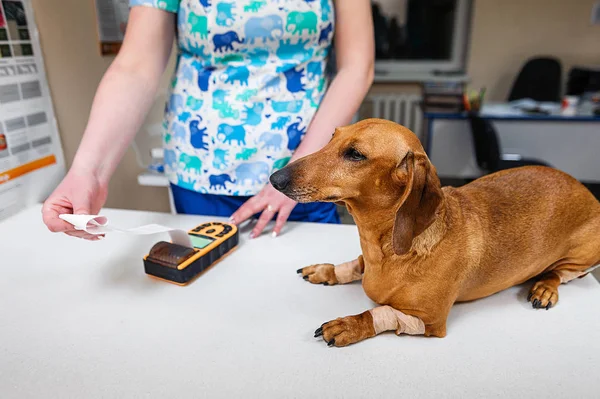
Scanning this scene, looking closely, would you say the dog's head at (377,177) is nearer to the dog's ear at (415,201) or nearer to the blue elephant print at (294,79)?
the dog's ear at (415,201)

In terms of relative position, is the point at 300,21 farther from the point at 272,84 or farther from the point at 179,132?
the point at 179,132

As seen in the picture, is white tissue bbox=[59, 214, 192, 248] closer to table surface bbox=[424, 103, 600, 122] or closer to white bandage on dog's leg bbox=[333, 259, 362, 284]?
white bandage on dog's leg bbox=[333, 259, 362, 284]

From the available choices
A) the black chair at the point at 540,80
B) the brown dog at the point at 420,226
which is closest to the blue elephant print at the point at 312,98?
the brown dog at the point at 420,226

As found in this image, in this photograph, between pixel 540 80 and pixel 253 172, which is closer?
pixel 253 172

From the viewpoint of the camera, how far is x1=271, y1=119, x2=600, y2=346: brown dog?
60cm

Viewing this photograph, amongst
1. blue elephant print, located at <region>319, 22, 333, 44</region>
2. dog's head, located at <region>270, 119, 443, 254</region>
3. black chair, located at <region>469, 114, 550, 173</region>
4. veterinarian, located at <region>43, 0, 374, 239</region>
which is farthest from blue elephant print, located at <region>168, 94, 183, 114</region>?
black chair, located at <region>469, 114, 550, 173</region>

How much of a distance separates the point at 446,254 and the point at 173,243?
0.47 metres

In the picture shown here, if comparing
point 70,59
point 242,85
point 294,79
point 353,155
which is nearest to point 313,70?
point 294,79

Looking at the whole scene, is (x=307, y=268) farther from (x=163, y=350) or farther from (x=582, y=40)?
(x=582, y=40)

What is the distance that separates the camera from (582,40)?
3.90 metres

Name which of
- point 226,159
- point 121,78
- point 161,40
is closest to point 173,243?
point 226,159

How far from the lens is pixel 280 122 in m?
0.98

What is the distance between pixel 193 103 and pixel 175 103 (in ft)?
0.20

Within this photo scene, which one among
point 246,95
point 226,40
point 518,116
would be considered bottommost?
point 518,116
